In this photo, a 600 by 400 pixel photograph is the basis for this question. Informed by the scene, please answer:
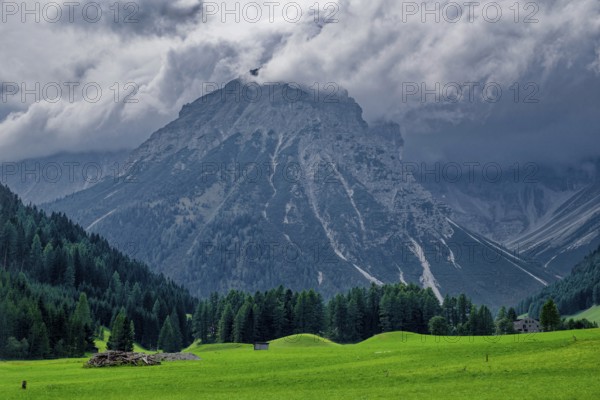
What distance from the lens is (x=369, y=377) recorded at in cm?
8269

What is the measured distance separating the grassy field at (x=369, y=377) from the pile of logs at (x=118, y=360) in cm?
451

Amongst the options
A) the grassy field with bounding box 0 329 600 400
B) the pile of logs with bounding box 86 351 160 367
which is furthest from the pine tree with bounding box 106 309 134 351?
the grassy field with bounding box 0 329 600 400

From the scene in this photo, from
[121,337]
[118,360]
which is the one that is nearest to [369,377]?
[118,360]

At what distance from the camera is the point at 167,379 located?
89.9 meters

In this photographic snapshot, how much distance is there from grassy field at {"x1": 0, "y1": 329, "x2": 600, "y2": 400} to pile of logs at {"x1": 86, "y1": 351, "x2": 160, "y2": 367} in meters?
4.51

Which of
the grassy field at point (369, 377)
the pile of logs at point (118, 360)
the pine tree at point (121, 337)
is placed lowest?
the grassy field at point (369, 377)

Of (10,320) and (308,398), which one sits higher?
(10,320)

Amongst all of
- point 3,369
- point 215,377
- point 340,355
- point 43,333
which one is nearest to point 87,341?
point 43,333

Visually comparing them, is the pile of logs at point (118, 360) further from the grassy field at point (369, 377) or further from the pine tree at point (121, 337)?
the pine tree at point (121, 337)

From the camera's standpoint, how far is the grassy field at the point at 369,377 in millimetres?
70875

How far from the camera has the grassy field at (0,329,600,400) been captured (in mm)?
70875

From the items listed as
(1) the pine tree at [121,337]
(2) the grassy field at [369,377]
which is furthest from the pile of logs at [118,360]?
(1) the pine tree at [121,337]

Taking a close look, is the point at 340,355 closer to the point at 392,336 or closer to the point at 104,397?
the point at 104,397

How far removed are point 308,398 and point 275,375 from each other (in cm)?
1816
